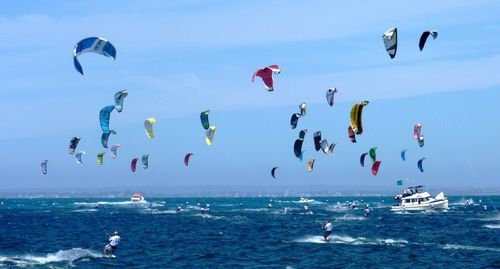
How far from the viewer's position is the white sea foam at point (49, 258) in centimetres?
4347

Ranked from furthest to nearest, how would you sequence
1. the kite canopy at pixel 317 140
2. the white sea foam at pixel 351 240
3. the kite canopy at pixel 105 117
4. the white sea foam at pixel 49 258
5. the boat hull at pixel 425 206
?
1. the boat hull at pixel 425 206
2. the kite canopy at pixel 317 140
3. the white sea foam at pixel 351 240
4. the kite canopy at pixel 105 117
5. the white sea foam at pixel 49 258

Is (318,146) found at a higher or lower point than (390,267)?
higher

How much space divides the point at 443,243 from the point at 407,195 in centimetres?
5902

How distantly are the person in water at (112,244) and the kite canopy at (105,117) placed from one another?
7.56 m

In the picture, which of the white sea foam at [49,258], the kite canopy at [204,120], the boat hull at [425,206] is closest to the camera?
the white sea foam at [49,258]

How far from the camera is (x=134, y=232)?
71562 mm

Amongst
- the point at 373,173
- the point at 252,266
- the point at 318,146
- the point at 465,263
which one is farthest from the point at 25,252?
the point at 373,173

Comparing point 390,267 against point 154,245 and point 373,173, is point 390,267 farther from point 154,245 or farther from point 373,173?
point 373,173

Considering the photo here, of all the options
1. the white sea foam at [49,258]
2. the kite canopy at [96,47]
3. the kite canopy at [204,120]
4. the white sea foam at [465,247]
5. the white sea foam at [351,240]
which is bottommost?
the white sea foam at [49,258]

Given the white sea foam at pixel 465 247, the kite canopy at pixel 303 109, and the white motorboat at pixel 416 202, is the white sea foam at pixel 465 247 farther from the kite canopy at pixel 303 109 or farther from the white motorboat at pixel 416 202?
the white motorboat at pixel 416 202

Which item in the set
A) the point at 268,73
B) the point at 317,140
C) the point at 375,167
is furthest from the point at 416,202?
the point at 268,73

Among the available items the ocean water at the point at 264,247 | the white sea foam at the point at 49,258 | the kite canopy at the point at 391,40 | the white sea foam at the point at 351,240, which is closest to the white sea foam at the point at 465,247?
the ocean water at the point at 264,247

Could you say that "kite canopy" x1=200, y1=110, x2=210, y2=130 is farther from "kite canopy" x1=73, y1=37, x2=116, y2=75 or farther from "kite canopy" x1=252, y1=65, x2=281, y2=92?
"kite canopy" x1=73, y1=37, x2=116, y2=75

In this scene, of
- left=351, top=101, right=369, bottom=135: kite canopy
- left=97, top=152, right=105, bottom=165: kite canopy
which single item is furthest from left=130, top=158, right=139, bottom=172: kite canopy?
left=351, top=101, right=369, bottom=135: kite canopy
